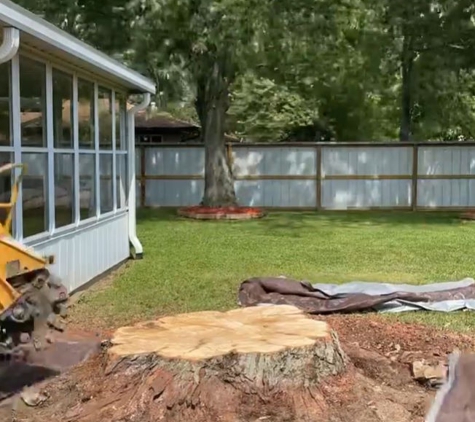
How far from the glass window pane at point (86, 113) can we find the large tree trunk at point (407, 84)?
10.7 metres

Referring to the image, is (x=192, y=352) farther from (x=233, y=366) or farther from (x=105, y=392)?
(x=105, y=392)

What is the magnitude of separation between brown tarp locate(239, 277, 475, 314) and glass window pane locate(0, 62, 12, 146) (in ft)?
8.73

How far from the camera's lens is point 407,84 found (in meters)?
21.8

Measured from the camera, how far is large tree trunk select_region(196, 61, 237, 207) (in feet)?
56.5

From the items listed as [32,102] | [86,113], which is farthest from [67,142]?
[32,102]

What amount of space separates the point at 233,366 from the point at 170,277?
460 cm

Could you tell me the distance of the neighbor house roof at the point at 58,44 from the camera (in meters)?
5.24

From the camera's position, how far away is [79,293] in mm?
7562

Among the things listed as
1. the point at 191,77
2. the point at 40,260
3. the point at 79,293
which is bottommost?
the point at 79,293

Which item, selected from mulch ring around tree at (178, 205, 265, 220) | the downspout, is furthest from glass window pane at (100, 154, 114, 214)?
mulch ring around tree at (178, 205, 265, 220)

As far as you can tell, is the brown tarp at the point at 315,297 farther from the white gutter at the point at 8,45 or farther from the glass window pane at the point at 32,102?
the white gutter at the point at 8,45

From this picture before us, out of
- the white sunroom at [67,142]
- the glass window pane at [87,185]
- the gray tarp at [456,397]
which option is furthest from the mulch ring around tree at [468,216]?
the gray tarp at [456,397]

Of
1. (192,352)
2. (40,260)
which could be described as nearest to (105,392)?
(192,352)

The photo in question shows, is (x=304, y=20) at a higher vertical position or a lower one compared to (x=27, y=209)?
higher
